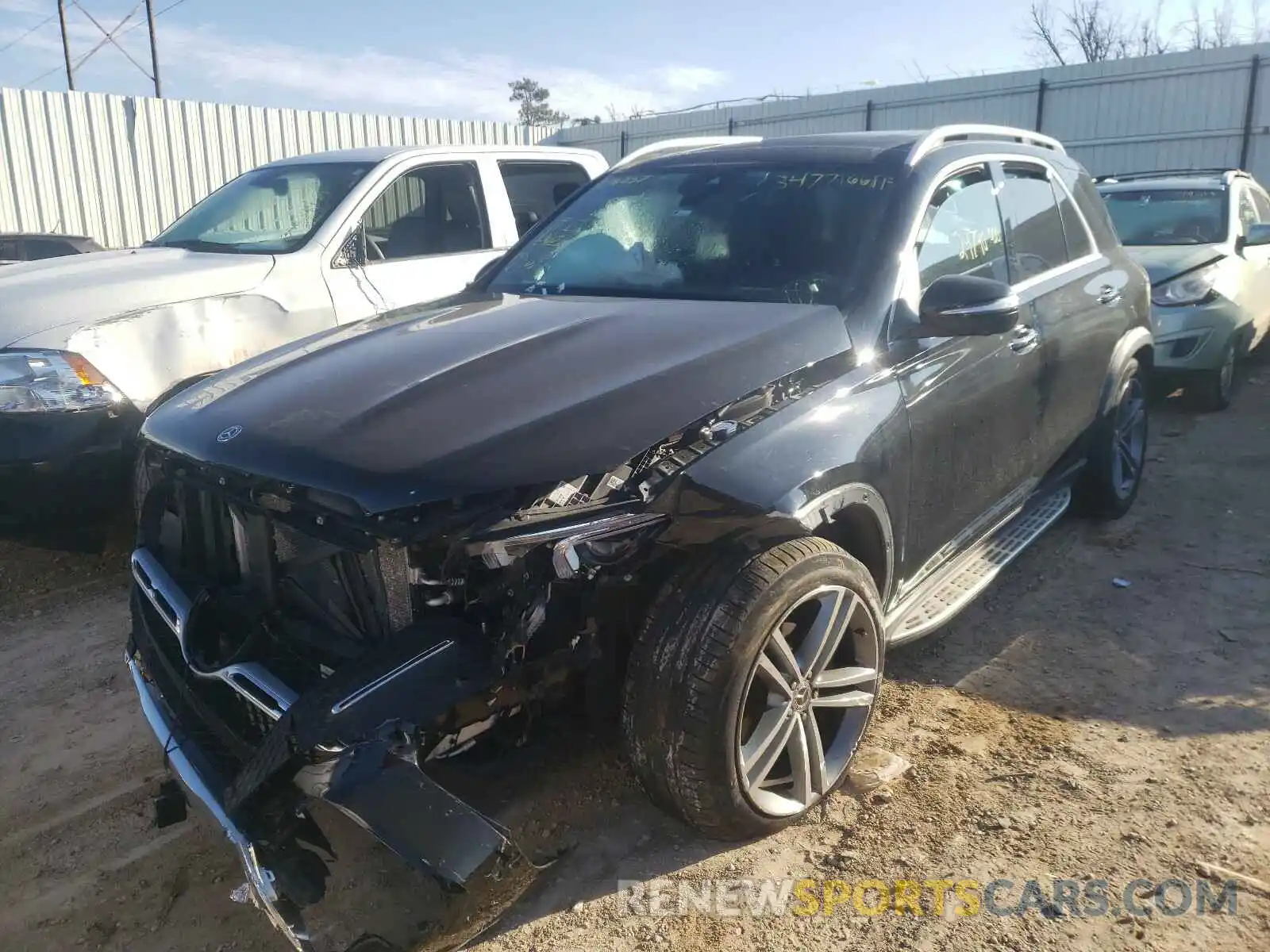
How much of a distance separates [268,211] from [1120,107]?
14.4m

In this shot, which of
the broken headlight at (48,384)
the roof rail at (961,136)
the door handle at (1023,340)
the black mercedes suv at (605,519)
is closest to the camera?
the black mercedes suv at (605,519)

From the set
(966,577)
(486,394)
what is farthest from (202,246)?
(966,577)

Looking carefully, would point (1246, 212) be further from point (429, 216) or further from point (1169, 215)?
point (429, 216)

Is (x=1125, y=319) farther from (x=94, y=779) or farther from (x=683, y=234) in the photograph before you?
(x=94, y=779)

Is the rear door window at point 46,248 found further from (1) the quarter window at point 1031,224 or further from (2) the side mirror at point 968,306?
(2) the side mirror at point 968,306

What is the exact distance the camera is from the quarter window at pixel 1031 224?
12.7ft

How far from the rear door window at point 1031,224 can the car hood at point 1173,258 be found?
329 cm

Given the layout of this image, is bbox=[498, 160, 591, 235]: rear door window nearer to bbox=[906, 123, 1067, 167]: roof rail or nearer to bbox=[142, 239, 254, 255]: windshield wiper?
bbox=[142, 239, 254, 255]: windshield wiper

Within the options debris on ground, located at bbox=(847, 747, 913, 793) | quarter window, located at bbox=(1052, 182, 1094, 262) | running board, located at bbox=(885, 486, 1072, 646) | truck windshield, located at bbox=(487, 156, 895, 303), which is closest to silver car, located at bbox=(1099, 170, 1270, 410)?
quarter window, located at bbox=(1052, 182, 1094, 262)

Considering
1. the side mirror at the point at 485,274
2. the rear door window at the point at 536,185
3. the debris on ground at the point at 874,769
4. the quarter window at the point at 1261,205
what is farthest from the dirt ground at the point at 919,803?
the quarter window at the point at 1261,205

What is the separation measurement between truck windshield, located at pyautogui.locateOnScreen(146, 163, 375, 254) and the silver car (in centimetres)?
517

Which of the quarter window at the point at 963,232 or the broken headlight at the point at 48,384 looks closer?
the quarter window at the point at 963,232

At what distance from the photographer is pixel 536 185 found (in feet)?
21.9

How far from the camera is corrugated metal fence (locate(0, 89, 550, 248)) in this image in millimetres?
11898
